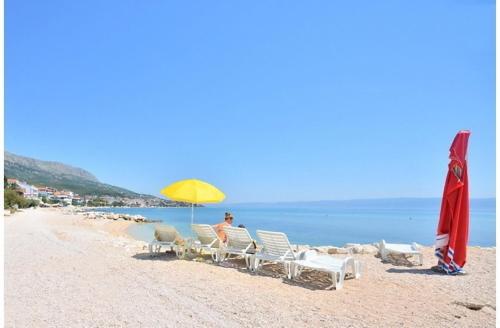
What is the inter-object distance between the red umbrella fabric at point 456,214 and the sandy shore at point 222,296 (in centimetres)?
37

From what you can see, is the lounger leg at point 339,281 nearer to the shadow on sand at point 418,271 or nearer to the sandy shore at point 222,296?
the sandy shore at point 222,296

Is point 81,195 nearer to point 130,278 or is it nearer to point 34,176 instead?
point 34,176

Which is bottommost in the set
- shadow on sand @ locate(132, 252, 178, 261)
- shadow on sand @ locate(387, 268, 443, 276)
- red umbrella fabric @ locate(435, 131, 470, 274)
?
shadow on sand @ locate(132, 252, 178, 261)

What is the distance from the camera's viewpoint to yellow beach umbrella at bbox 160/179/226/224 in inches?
326

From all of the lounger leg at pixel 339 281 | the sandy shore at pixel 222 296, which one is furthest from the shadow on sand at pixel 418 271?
the lounger leg at pixel 339 281

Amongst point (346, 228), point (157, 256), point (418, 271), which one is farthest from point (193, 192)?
point (346, 228)

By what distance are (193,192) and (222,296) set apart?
3974 mm

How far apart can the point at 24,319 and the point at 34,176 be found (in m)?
157

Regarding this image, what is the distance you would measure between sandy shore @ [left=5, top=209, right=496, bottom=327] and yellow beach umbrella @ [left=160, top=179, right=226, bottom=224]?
1.53m

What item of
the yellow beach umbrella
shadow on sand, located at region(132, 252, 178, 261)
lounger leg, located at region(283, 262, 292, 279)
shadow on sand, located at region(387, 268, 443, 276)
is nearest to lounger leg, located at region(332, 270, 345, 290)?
lounger leg, located at region(283, 262, 292, 279)

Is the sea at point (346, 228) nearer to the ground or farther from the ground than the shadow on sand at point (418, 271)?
nearer to the ground

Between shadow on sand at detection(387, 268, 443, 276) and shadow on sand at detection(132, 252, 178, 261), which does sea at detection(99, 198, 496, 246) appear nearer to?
shadow on sand at detection(387, 268, 443, 276)

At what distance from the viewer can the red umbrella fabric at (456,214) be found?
6586mm

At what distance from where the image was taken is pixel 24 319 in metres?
3.66
